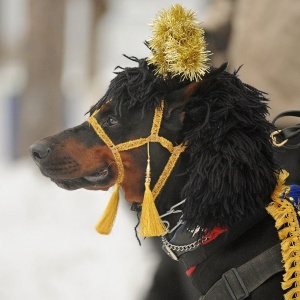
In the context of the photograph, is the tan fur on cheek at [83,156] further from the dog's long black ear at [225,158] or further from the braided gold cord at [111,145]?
the dog's long black ear at [225,158]

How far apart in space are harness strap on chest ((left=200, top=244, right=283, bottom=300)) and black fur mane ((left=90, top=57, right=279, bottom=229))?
116 millimetres

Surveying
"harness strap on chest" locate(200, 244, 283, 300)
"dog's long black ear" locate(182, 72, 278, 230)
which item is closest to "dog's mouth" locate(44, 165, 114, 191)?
"dog's long black ear" locate(182, 72, 278, 230)

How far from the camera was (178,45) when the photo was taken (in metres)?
1.82

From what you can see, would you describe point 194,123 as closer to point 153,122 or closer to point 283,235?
point 153,122

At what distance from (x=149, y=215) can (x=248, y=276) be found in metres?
0.31

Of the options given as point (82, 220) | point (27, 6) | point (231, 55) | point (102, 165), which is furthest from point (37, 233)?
point (102, 165)

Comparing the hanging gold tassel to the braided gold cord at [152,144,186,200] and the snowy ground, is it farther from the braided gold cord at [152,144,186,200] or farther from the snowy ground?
the snowy ground

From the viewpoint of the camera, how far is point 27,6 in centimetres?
425

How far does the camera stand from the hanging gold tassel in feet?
6.08

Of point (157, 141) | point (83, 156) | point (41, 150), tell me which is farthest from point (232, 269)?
point (41, 150)

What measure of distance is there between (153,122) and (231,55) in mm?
889

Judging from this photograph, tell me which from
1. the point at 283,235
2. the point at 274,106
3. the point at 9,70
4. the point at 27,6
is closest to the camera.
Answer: the point at 283,235

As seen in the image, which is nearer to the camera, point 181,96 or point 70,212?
point 181,96

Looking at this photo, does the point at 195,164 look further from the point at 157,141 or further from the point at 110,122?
the point at 110,122
